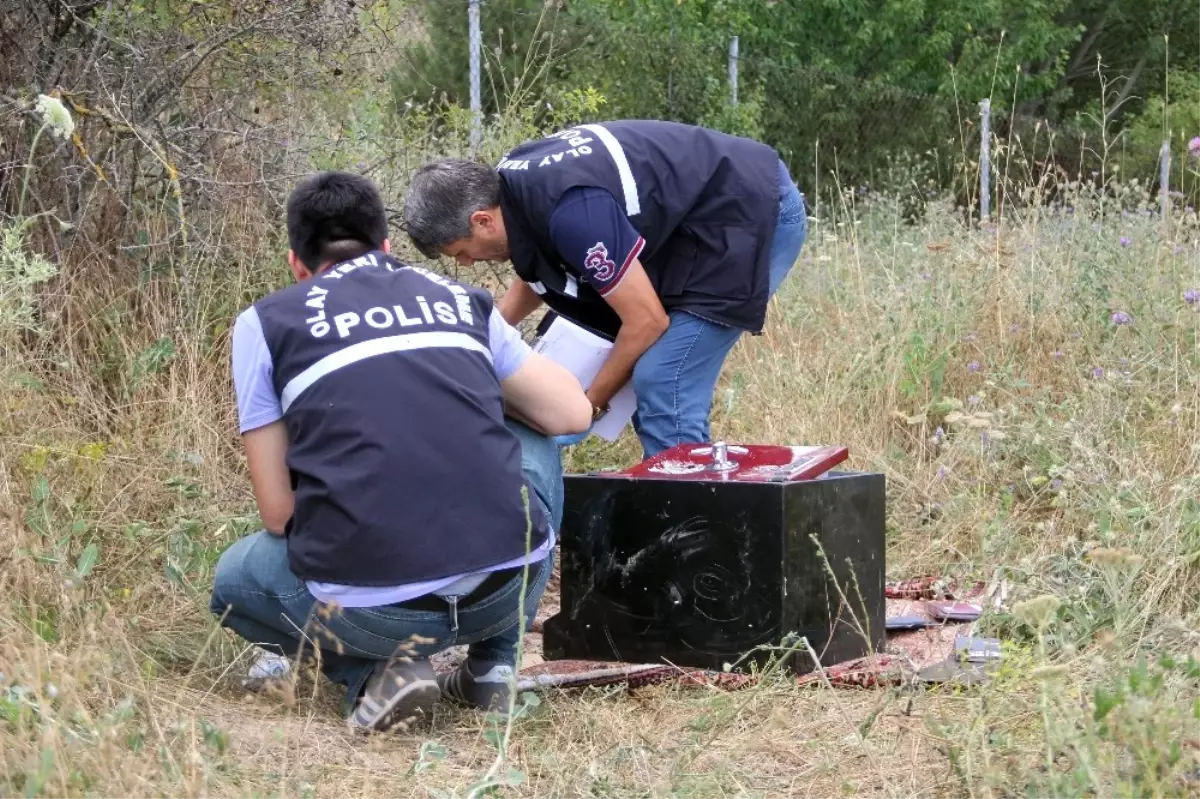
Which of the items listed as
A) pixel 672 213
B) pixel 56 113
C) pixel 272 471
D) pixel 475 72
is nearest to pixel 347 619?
pixel 272 471

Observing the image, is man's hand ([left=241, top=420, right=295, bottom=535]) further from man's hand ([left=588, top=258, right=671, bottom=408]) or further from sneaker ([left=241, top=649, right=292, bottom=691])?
man's hand ([left=588, top=258, right=671, bottom=408])

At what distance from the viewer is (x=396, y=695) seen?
2.87m

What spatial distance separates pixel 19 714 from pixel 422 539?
2.78 ft

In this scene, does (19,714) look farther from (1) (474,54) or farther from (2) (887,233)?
(2) (887,233)

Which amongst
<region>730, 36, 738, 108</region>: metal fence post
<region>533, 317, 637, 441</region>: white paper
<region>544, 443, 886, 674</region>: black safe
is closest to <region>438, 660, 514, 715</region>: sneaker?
<region>544, 443, 886, 674</region>: black safe

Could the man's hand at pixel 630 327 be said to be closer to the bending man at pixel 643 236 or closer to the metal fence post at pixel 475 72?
the bending man at pixel 643 236

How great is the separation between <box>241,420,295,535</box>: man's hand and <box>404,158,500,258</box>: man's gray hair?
3.54 ft

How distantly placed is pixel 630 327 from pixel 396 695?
1354mm

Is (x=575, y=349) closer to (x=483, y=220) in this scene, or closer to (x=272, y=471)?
(x=483, y=220)

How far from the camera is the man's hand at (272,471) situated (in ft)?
9.31

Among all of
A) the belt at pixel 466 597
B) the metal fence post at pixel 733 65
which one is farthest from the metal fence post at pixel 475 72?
the metal fence post at pixel 733 65

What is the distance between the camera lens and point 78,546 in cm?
355

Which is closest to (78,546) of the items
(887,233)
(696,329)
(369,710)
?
(369,710)

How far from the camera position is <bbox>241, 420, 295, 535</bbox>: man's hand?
9.31 feet
